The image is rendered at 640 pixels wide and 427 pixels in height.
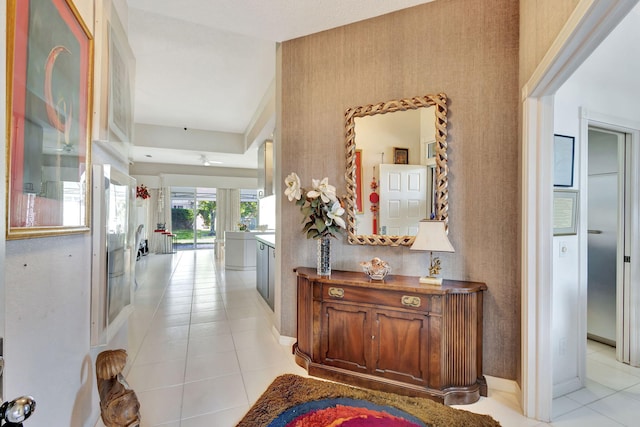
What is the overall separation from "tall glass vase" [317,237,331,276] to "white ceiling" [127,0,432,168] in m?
1.75

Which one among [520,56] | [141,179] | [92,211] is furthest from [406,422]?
[141,179]

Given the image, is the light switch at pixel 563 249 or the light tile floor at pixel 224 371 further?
the light switch at pixel 563 249

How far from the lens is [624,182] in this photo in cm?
269

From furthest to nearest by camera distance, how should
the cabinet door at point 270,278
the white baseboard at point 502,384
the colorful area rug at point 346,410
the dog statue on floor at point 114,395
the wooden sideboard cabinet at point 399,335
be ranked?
the cabinet door at point 270,278 < the white baseboard at point 502,384 < the wooden sideboard cabinet at point 399,335 < the colorful area rug at point 346,410 < the dog statue on floor at point 114,395

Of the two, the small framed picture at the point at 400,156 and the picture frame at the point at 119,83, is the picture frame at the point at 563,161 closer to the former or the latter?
the small framed picture at the point at 400,156

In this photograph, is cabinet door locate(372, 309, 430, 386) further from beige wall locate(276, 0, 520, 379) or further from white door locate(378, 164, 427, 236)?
white door locate(378, 164, 427, 236)

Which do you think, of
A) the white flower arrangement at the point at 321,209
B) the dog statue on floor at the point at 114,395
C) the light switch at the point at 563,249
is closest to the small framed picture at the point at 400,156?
the white flower arrangement at the point at 321,209

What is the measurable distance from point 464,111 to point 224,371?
2.87 meters

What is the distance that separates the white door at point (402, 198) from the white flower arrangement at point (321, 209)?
39cm

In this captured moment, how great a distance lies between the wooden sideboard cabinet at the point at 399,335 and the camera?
199cm

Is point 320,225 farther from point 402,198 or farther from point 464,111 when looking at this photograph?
point 464,111

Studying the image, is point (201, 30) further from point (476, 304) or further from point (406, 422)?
point (406, 422)

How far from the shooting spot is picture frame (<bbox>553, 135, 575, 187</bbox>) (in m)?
2.22

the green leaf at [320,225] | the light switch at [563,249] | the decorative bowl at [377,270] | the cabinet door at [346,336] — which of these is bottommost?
the cabinet door at [346,336]
